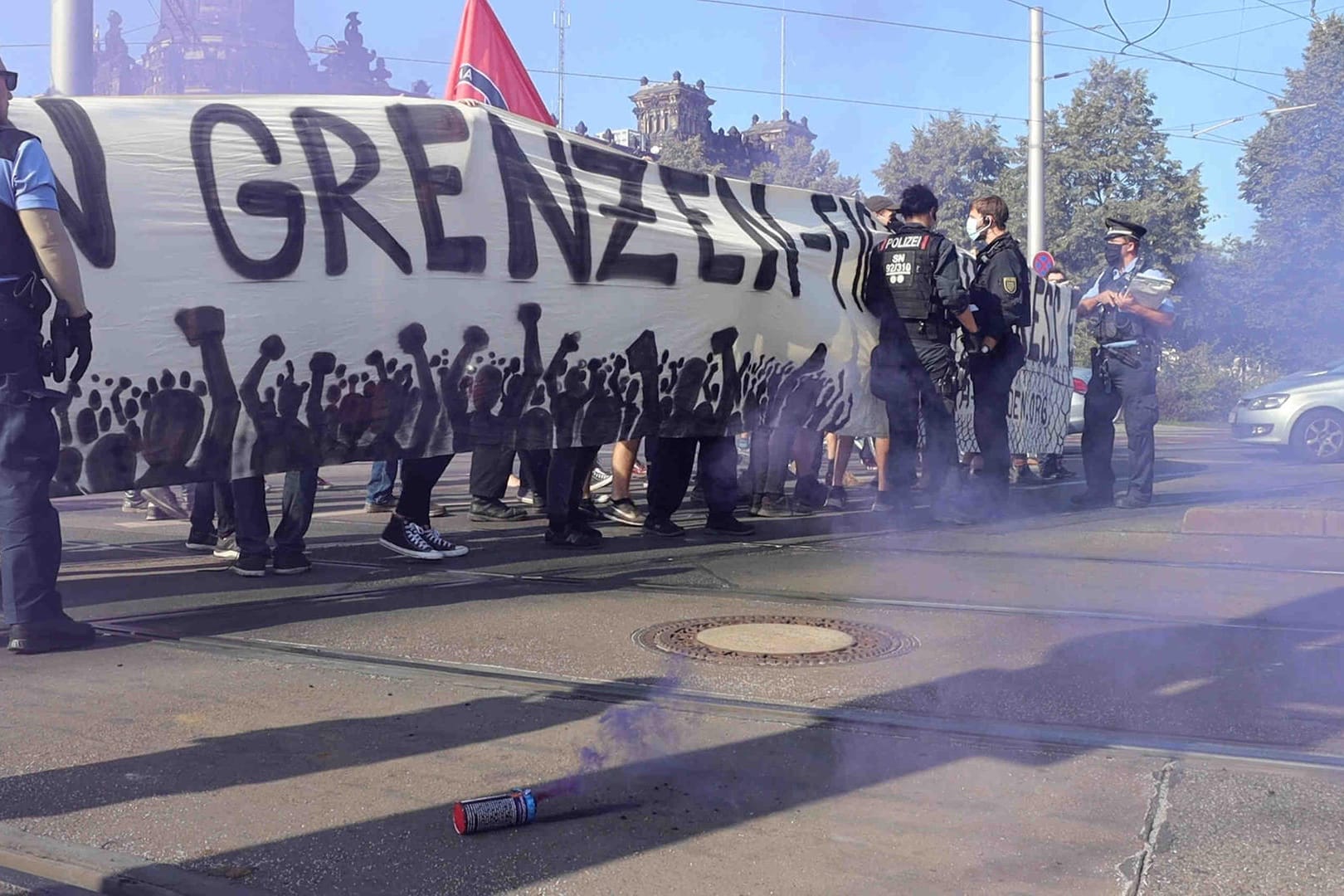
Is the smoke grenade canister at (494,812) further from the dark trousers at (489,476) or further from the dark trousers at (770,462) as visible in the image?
the dark trousers at (770,462)

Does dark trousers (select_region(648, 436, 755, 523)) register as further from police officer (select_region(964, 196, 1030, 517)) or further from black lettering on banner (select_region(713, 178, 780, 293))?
police officer (select_region(964, 196, 1030, 517))

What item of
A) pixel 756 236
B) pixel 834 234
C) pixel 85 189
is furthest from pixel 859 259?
pixel 85 189

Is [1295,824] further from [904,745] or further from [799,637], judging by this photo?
[799,637]

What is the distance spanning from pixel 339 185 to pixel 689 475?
2.91 m

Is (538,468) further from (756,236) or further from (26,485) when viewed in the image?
(26,485)

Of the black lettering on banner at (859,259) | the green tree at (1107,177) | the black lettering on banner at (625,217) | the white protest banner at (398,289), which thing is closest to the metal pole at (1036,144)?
the green tree at (1107,177)

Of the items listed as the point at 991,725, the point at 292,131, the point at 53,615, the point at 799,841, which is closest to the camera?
the point at 799,841

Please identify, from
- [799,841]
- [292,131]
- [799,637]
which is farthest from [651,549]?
[799,841]

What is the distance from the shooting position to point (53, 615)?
4.93 m

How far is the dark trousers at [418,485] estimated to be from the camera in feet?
22.8

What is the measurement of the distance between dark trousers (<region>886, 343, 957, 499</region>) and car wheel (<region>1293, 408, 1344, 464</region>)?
26.5 feet

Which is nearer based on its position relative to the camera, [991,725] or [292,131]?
[991,725]

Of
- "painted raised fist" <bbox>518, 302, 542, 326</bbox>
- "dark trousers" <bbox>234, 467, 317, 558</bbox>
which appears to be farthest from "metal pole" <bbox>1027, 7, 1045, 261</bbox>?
"dark trousers" <bbox>234, 467, 317, 558</bbox>

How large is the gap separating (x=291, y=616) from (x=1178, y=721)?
3460 millimetres
